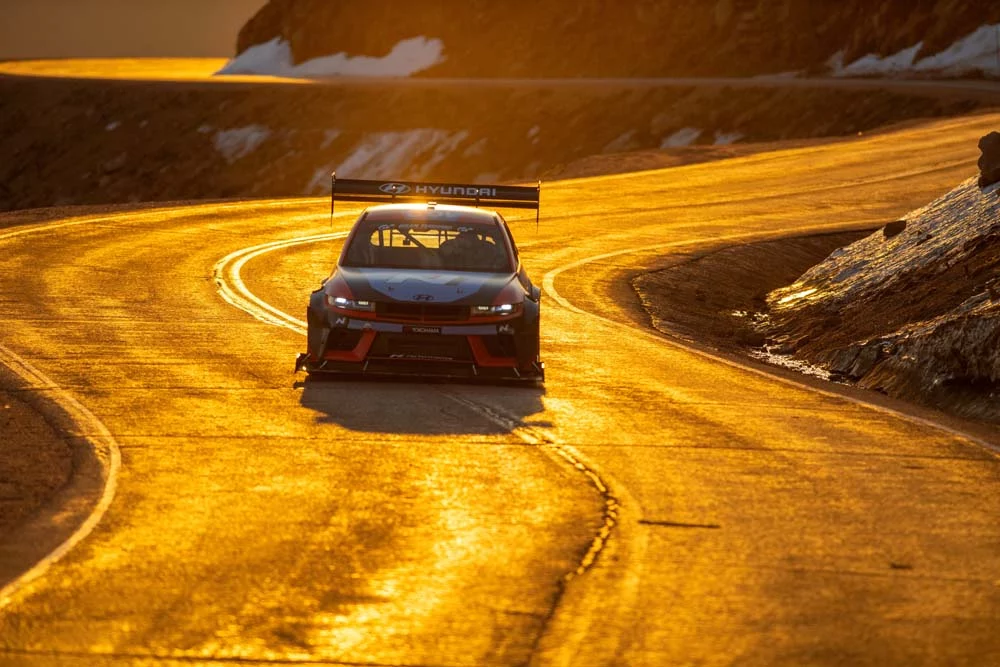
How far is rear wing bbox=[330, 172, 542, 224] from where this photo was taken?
1869 cm

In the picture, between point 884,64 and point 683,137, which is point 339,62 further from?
point 683,137

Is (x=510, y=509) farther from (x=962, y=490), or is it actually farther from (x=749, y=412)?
(x=749, y=412)

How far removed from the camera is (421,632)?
8438 millimetres

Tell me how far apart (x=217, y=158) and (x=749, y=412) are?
6650cm

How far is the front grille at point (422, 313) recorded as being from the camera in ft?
52.0

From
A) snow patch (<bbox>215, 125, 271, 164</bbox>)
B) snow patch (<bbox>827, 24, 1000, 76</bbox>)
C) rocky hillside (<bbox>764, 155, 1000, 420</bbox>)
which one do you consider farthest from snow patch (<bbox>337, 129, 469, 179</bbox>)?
rocky hillside (<bbox>764, 155, 1000, 420</bbox>)

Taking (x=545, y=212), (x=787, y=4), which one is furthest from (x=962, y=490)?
(x=787, y=4)

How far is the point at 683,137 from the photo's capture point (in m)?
65.9

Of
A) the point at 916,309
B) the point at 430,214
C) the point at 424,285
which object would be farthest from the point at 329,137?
the point at 424,285

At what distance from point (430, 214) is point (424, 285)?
5.30 ft

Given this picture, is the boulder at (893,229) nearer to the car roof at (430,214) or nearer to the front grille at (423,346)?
the car roof at (430,214)

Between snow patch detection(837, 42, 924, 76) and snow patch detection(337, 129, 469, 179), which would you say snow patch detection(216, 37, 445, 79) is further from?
snow patch detection(837, 42, 924, 76)

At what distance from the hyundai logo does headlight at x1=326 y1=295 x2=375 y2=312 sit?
3.17 m

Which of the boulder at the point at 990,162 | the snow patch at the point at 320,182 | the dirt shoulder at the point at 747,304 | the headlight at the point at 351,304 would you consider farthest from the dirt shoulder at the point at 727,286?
the snow patch at the point at 320,182
